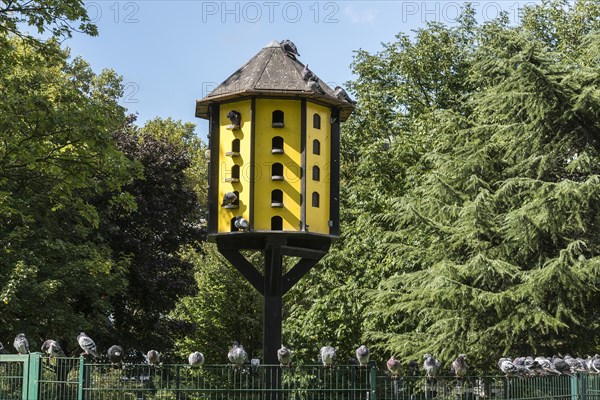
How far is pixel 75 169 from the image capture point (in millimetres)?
17031

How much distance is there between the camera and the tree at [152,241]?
Answer: 27.8 meters

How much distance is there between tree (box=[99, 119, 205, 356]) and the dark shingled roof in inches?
419

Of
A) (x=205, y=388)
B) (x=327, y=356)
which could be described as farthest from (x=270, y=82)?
(x=205, y=388)

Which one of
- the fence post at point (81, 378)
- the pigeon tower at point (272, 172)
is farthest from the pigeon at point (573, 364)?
the fence post at point (81, 378)

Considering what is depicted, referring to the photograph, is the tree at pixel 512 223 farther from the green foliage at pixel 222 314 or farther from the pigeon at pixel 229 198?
the green foliage at pixel 222 314

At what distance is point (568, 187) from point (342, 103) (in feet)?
19.1

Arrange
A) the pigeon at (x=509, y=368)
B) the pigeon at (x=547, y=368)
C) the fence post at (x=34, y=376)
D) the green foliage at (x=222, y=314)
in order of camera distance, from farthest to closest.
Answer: the green foliage at (x=222, y=314) → the pigeon at (x=547, y=368) → the pigeon at (x=509, y=368) → the fence post at (x=34, y=376)

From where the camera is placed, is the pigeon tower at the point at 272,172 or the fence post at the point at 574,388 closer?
the fence post at the point at 574,388

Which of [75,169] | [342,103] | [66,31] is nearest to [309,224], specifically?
[342,103]

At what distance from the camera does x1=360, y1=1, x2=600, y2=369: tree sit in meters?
20.8

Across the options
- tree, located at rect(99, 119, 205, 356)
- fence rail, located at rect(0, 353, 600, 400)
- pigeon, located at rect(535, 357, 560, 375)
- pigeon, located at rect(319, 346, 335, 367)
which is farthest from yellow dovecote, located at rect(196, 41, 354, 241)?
tree, located at rect(99, 119, 205, 356)

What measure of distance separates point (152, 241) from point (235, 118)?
12.3 metres

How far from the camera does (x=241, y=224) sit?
53.9 ft

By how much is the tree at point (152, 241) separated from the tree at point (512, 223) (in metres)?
6.84
